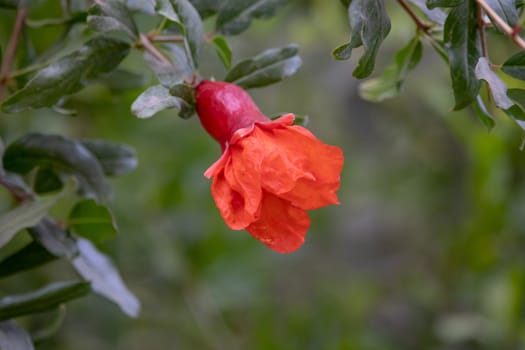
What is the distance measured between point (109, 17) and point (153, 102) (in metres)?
0.10

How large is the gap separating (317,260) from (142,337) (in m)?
0.74

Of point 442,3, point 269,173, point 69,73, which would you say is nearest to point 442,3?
point 442,3

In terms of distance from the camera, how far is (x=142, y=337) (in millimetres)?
2090

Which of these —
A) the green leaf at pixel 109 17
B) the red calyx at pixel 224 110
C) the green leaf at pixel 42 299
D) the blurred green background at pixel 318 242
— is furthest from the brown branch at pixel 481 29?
the blurred green background at pixel 318 242

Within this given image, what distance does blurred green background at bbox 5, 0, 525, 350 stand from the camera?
170cm

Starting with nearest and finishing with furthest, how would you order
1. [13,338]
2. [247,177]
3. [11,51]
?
[247,177]
[13,338]
[11,51]

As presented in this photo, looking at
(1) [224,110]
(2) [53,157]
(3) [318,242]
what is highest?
(1) [224,110]

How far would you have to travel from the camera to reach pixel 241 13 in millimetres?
916

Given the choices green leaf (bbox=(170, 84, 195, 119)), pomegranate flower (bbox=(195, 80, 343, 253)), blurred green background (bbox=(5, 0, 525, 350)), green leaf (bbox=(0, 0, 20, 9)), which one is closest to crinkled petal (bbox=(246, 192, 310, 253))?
pomegranate flower (bbox=(195, 80, 343, 253))

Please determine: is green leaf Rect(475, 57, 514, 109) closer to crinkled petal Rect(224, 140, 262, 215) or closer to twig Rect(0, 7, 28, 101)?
crinkled petal Rect(224, 140, 262, 215)

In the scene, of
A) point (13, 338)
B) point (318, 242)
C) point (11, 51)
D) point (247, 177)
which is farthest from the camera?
point (318, 242)

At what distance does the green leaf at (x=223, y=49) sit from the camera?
34.5 inches

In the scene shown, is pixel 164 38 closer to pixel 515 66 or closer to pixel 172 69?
pixel 172 69

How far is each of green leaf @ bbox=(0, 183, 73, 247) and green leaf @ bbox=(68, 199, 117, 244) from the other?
5 cm
